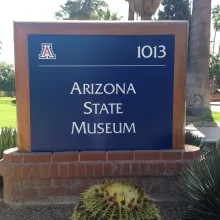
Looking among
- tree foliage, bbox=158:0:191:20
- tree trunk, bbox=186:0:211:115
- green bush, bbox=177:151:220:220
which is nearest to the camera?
green bush, bbox=177:151:220:220

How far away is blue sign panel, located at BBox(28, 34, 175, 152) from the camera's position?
425 centimetres

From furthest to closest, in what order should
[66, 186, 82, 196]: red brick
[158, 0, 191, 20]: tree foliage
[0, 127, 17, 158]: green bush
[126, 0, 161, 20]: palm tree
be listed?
[158, 0, 191, 20]: tree foliage < [126, 0, 161, 20]: palm tree < [0, 127, 17, 158]: green bush < [66, 186, 82, 196]: red brick

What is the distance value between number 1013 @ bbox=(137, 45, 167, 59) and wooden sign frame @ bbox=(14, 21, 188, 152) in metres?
0.14

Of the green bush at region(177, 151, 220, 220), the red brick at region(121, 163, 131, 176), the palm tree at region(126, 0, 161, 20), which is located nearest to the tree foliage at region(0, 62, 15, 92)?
the palm tree at region(126, 0, 161, 20)

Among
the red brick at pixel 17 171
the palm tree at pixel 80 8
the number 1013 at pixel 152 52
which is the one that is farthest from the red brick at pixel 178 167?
the palm tree at pixel 80 8

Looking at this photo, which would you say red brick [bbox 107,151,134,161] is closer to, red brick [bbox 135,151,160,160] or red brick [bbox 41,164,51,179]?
red brick [bbox 135,151,160,160]

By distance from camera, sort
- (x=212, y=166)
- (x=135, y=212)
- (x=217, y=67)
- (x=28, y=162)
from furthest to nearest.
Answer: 1. (x=217, y=67)
2. (x=28, y=162)
3. (x=212, y=166)
4. (x=135, y=212)

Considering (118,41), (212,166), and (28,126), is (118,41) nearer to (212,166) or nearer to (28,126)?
(28,126)

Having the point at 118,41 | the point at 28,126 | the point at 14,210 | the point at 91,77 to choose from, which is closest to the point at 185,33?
the point at 118,41

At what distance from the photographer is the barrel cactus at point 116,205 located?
9.80 ft

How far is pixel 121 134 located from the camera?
→ 4.39 m

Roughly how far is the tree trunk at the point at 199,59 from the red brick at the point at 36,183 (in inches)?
513

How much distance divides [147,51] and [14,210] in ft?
7.35

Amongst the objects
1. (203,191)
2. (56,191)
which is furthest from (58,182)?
(203,191)
